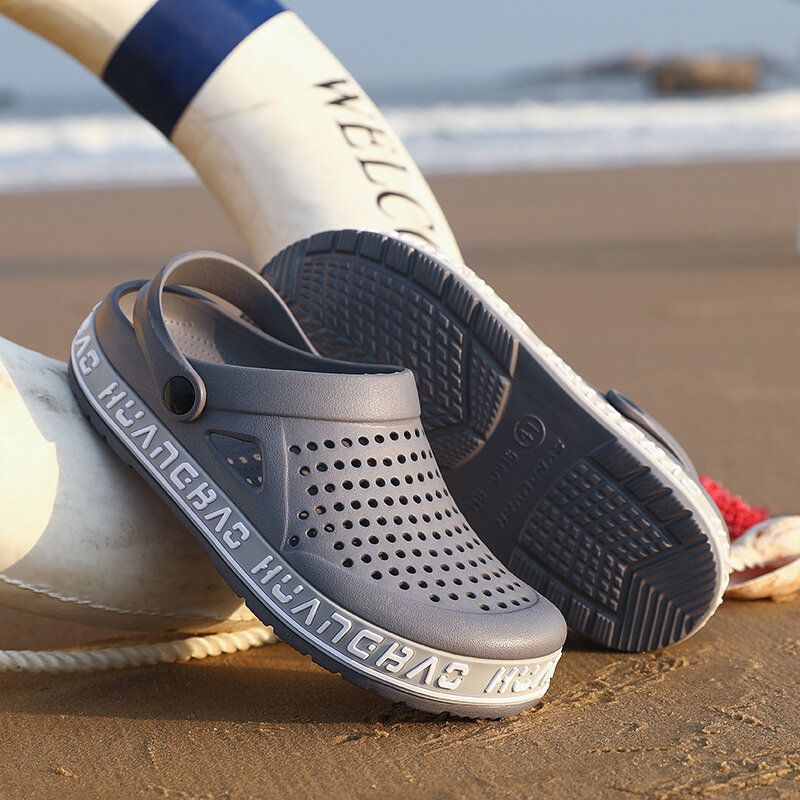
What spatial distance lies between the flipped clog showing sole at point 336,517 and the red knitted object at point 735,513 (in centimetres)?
63

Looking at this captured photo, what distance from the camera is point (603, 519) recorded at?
4.75 ft

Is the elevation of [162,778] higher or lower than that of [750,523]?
higher

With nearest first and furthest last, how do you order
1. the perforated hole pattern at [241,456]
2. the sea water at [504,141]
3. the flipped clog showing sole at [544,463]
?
the perforated hole pattern at [241,456]
the flipped clog showing sole at [544,463]
the sea water at [504,141]

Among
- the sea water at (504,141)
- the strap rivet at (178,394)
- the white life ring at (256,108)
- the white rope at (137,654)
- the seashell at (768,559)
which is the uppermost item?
the white life ring at (256,108)

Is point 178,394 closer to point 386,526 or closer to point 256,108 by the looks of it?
point 386,526

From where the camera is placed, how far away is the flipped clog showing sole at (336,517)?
1226mm

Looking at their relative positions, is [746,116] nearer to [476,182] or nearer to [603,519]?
[476,182]

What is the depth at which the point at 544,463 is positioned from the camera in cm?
148

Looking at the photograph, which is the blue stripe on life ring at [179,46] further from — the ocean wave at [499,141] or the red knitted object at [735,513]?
the ocean wave at [499,141]

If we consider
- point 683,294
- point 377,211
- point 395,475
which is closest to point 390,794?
point 395,475

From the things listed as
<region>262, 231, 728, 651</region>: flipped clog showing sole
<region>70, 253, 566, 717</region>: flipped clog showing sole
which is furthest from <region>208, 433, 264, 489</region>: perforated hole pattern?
<region>262, 231, 728, 651</region>: flipped clog showing sole

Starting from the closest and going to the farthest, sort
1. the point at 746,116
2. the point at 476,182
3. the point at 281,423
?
the point at 281,423 < the point at 476,182 < the point at 746,116

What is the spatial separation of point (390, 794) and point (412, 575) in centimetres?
22

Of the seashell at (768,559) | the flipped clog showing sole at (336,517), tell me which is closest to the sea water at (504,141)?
the seashell at (768,559)
